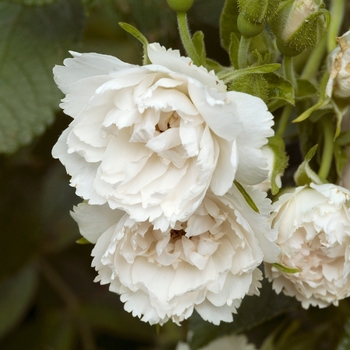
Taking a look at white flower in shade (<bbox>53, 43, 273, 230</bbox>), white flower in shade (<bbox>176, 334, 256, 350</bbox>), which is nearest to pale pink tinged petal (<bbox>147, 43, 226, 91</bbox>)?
white flower in shade (<bbox>53, 43, 273, 230</bbox>)

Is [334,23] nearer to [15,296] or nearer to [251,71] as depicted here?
[251,71]

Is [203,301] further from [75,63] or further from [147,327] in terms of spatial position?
[147,327]

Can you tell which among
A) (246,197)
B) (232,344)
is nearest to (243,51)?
(246,197)

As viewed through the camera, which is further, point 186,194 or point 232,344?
point 232,344

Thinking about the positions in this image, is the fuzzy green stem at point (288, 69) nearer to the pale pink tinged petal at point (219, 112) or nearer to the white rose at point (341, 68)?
the white rose at point (341, 68)

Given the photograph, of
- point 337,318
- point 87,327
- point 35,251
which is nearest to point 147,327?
point 87,327

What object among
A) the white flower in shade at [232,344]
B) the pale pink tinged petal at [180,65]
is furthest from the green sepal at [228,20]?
the white flower in shade at [232,344]
